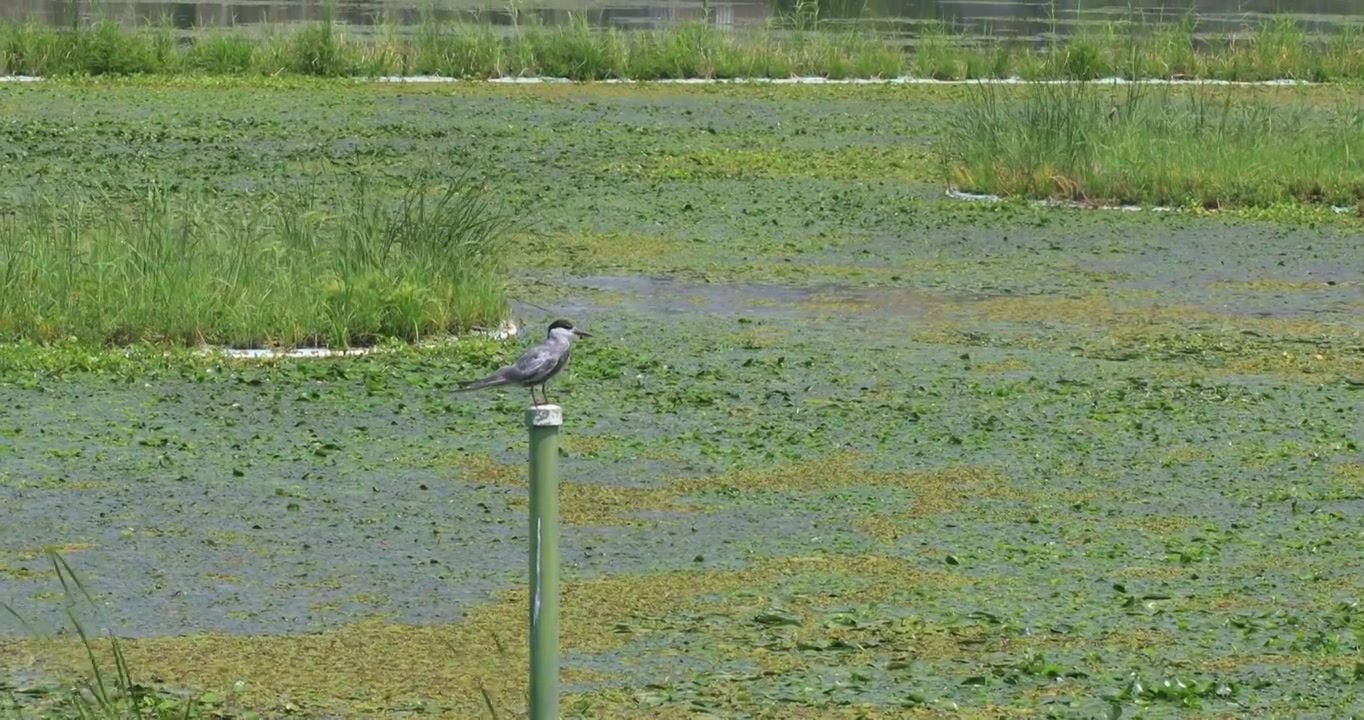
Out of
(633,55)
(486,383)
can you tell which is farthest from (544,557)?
(633,55)

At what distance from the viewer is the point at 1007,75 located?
1120 inches

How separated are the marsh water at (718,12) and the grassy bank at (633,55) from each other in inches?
209

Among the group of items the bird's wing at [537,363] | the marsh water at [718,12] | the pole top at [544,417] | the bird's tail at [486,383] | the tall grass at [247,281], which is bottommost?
the marsh water at [718,12]

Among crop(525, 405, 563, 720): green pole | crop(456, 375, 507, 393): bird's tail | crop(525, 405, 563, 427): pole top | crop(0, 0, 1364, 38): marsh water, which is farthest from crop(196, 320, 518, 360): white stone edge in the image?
crop(0, 0, 1364, 38): marsh water

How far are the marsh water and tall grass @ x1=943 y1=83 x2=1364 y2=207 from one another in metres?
16.1

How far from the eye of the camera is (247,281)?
12.0 metres

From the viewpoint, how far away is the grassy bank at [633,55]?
2708 cm

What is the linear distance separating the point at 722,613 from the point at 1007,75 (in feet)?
70.9

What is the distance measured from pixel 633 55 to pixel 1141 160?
36.1ft

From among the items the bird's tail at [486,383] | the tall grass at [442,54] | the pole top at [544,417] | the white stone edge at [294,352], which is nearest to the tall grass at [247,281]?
the white stone edge at [294,352]

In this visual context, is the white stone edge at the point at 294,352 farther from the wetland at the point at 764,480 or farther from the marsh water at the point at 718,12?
the marsh water at the point at 718,12

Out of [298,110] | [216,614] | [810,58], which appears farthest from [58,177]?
[810,58]

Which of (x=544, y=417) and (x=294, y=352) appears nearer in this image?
(x=544, y=417)

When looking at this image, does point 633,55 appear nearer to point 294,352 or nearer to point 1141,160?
point 1141,160
